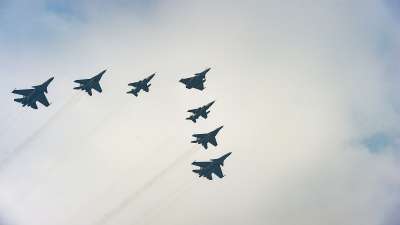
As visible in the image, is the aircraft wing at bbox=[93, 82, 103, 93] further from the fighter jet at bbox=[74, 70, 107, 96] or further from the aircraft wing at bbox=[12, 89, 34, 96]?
the aircraft wing at bbox=[12, 89, 34, 96]

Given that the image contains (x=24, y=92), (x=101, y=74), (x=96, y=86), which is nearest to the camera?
(x=24, y=92)

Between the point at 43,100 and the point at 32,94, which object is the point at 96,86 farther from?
the point at 32,94

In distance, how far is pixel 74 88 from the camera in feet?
636

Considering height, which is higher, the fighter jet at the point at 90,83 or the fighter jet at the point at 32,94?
the fighter jet at the point at 90,83

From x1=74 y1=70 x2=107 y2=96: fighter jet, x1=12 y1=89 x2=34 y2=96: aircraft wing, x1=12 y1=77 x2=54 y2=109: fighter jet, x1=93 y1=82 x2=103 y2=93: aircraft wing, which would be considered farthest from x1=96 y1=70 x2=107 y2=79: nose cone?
x1=12 y1=89 x2=34 y2=96: aircraft wing

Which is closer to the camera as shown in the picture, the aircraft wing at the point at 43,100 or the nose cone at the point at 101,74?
the aircraft wing at the point at 43,100

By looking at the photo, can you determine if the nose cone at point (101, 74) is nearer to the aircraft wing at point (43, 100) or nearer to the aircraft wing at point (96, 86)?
the aircraft wing at point (96, 86)

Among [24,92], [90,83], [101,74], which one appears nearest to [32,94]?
[24,92]

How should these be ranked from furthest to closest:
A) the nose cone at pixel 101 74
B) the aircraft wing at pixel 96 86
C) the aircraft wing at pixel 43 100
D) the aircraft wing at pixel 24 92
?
the aircraft wing at pixel 96 86 → the nose cone at pixel 101 74 → the aircraft wing at pixel 43 100 → the aircraft wing at pixel 24 92

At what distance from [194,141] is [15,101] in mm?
53215

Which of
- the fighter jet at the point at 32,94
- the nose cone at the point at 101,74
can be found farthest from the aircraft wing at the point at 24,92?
the nose cone at the point at 101,74

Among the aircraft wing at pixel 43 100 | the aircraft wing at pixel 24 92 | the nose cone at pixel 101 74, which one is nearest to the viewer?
the aircraft wing at pixel 24 92

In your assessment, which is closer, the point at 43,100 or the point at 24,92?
the point at 24,92

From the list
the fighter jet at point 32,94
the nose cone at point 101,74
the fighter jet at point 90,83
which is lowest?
the fighter jet at point 32,94
